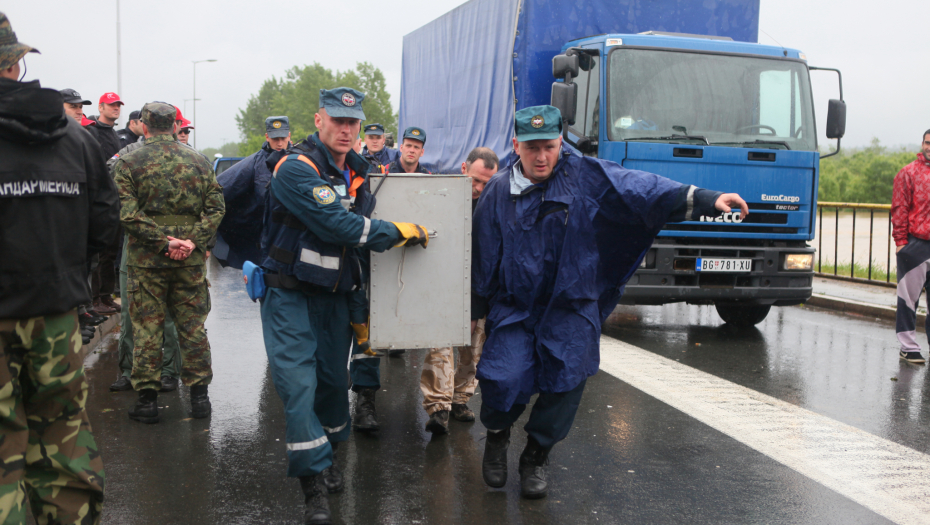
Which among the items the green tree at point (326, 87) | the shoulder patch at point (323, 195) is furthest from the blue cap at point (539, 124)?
the green tree at point (326, 87)

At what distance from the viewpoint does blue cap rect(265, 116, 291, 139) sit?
712 cm

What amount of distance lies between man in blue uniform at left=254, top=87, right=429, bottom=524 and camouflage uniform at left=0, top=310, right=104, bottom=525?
87 cm

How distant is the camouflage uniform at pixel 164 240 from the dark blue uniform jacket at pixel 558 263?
7.30 feet

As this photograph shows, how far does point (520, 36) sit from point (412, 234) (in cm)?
549

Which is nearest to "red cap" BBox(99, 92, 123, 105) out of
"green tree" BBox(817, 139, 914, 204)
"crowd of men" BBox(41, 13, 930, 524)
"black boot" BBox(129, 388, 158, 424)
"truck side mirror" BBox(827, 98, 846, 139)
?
"crowd of men" BBox(41, 13, 930, 524)

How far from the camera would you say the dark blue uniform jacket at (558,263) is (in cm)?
374

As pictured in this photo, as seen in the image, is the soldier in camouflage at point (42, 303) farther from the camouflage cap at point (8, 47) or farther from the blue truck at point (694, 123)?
the blue truck at point (694, 123)

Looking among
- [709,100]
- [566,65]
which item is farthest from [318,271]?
[709,100]

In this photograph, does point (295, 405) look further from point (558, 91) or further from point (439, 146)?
point (439, 146)

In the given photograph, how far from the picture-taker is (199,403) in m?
5.12

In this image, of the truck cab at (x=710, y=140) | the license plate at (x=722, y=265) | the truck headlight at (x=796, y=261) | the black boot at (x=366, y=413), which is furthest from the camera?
the truck headlight at (x=796, y=261)

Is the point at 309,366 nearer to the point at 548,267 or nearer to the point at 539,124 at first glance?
the point at 548,267

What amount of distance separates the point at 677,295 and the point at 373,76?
76.0 m

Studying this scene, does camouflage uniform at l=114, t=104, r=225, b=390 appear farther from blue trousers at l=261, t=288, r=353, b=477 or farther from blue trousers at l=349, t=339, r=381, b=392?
blue trousers at l=261, t=288, r=353, b=477
